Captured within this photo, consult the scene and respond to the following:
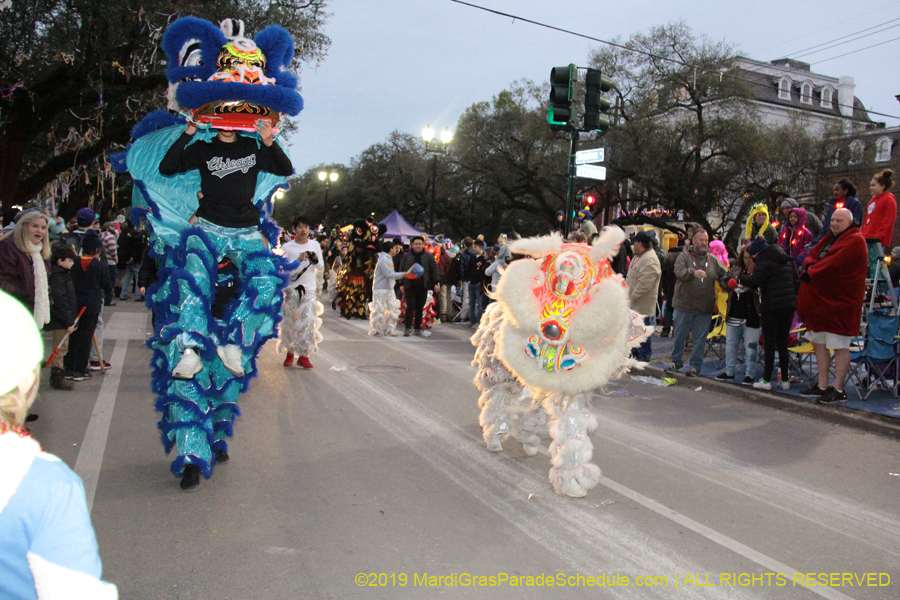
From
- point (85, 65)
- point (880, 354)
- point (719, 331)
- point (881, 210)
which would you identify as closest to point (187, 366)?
point (880, 354)

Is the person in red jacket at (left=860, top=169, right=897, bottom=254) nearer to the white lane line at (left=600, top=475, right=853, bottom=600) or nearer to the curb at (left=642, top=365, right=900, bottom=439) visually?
the curb at (left=642, top=365, right=900, bottom=439)

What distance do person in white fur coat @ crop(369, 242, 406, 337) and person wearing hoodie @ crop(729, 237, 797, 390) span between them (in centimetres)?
662

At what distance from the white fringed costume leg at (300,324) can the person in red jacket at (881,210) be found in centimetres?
708

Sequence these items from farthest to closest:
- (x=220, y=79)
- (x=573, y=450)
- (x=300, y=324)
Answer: (x=300, y=324), (x=220, y=79), (x=573, y=450)

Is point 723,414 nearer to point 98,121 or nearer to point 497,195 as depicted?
point 98,121

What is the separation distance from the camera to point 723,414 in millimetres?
7293

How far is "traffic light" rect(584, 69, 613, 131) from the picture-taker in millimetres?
11383

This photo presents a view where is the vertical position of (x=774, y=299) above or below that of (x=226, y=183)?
below

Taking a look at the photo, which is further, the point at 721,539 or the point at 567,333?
the point at 567,333

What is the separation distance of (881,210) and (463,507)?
7.07 m

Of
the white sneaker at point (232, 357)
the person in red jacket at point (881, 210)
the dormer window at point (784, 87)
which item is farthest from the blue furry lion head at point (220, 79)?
the dormer window at point (784, 87)

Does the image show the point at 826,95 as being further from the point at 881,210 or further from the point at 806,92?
the point at 881,210

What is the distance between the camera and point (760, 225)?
8.88m

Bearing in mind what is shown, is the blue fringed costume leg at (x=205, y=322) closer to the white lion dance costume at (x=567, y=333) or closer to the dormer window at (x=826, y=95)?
the white lion dance costume at (x=567, y=333)
